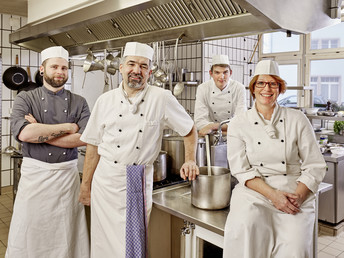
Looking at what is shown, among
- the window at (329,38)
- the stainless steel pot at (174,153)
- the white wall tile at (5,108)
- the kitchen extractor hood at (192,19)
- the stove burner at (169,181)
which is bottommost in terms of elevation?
the stove burner at (169,181)

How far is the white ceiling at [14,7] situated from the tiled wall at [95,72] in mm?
171

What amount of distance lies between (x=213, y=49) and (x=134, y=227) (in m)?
4.07

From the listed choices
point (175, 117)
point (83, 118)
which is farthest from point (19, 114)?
point (175, 117)

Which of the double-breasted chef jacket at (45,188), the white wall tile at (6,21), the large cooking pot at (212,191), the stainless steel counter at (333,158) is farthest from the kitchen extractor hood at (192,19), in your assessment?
the white wall tile at (6,21)

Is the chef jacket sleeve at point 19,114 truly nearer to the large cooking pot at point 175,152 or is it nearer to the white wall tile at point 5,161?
the large cooking pot at point 175,152

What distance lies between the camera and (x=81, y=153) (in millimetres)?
2857

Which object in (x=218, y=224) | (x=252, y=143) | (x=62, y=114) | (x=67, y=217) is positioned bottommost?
(x=67, y=217)

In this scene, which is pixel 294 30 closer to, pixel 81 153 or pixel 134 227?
pixel 134 227

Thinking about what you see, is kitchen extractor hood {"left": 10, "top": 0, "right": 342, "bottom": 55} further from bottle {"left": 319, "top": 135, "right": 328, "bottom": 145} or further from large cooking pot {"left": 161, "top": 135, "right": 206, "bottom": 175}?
bottle {"left": 319, "top": 135, "right": 328, "bottom": 145}

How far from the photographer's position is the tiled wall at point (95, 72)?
458 cm

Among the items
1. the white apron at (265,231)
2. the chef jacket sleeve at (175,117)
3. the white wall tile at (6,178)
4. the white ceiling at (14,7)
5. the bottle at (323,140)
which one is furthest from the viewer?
the white wall tile at (6,178)

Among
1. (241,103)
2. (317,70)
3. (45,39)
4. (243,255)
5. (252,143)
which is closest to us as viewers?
(243,255)

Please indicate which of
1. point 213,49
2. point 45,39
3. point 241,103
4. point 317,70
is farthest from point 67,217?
point 317,70

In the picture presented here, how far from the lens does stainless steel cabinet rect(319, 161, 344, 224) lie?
3363 millimetres
